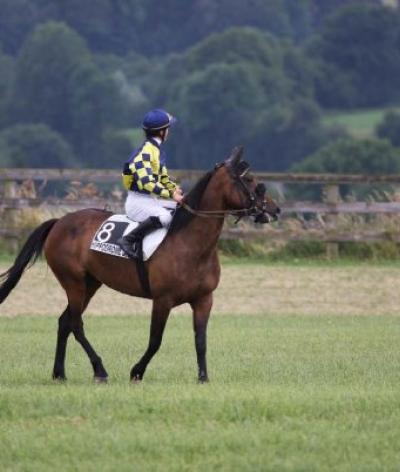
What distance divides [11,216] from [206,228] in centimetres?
Answer: 1373

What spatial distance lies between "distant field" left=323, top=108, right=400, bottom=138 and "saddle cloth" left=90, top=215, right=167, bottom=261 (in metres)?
93.4

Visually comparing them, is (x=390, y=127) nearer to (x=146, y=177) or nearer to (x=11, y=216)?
(x=11, y=216)

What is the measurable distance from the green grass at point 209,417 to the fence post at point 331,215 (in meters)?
10.3

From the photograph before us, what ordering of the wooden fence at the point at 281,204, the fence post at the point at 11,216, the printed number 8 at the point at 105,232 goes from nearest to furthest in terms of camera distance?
the printed number 8 at the point at 105,232
the wooden fence at the point at 281,204
the fence post at the point at 11,216

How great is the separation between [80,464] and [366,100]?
392 ft

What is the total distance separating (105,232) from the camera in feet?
46.2

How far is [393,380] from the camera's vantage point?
13.8m

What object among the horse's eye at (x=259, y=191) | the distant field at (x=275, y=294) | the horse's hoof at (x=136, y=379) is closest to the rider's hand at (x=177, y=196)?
the horse's eye at (x=259, y=191)

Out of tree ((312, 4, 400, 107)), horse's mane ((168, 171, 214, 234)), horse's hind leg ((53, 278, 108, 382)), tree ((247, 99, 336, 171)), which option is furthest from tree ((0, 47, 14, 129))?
horse's mane ((168, 171, 214, 234))

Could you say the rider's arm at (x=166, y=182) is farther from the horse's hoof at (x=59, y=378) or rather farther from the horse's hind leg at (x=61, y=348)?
the horse's hoof at (x=59, y=378)

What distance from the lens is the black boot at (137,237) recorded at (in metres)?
13.7

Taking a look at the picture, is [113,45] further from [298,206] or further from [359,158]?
[298,206]

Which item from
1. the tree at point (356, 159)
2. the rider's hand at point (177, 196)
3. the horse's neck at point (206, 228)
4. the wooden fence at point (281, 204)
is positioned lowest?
the tree at point (356, 159)

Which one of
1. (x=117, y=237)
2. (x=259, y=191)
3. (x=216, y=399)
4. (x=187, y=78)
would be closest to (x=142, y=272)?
(x=117, y=237)
